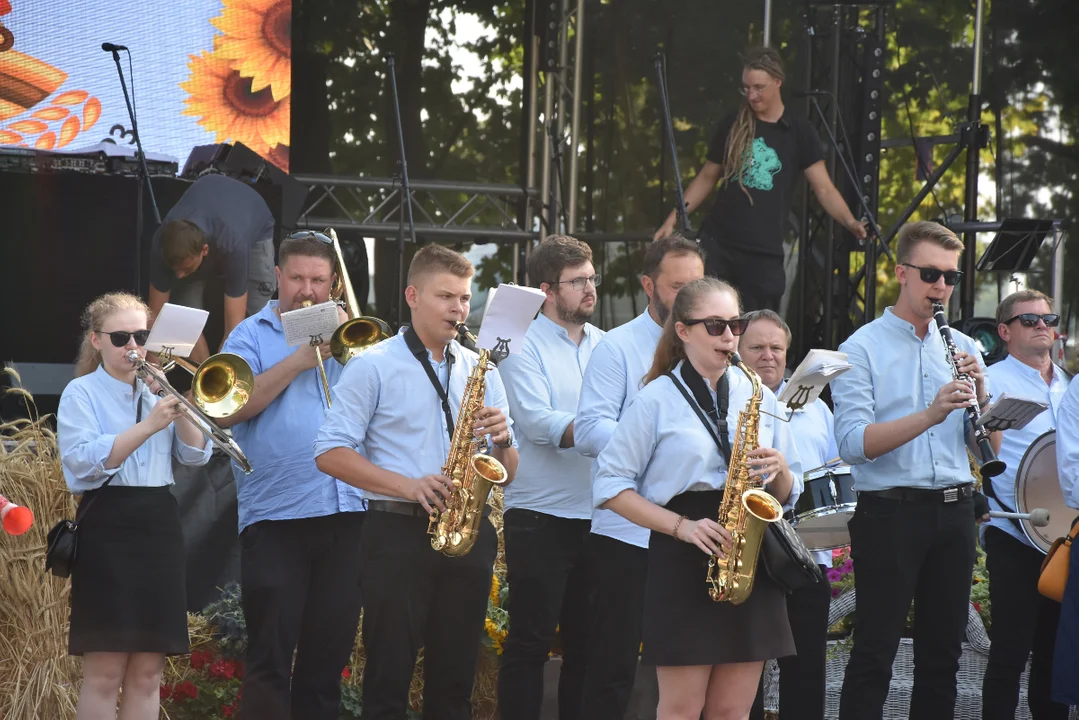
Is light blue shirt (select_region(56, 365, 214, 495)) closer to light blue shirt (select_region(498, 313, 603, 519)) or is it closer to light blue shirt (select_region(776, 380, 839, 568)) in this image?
light blue shirt (select_region(498, 313, 603, 519))

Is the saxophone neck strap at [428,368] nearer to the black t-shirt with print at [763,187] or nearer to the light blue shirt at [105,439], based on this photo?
the light blue shirt at [105,439]

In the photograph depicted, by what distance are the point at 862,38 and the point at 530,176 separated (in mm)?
2879

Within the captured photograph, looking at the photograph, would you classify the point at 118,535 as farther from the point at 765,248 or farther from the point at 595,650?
the point at 765,248

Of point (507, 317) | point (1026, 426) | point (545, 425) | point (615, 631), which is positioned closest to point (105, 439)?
point (507, 317)

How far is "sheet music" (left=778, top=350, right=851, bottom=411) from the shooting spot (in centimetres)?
434

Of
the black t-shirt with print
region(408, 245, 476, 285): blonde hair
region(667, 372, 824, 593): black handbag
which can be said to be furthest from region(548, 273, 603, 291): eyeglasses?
the black t-shirt with print

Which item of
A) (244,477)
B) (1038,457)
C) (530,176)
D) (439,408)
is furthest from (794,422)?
(530,176)

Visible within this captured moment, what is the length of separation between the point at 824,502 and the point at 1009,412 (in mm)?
1000

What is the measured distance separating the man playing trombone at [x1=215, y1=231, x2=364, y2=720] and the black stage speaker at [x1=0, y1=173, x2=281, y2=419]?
308 centimetres

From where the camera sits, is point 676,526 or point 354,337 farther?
point 354,337

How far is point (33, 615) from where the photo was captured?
573 centimetres

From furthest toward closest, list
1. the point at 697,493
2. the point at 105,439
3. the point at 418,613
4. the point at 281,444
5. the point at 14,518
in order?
the point at 281,444
the point at 105,439
the point at 418,613
the point at 697,493
the point at 14,518

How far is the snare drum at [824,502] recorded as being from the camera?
5520 mm

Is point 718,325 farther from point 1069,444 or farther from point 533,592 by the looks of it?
point 1069,444
